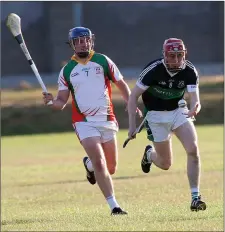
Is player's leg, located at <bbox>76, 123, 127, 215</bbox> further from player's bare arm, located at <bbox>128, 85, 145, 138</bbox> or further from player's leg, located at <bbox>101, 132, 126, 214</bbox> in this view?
player's bare arm, located at <bbox>128, 85, 145, 138</bbox>

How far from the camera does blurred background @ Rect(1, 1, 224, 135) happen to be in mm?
53062

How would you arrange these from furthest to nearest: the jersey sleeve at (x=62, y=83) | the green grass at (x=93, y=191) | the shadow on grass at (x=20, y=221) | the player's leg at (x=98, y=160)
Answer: the jersey sleeve at (x=62, y=83)
the player's leg at (x=98, y=160)
the shadow on grass at (x=20, y=221)
the green grass at (x=93, y=191)

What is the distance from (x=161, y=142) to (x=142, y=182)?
571 cm

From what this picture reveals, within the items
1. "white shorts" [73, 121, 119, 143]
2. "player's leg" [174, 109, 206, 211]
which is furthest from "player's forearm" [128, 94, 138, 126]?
"player's leg" [174, 109, 206, 211]

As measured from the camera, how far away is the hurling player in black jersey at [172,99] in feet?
37.9

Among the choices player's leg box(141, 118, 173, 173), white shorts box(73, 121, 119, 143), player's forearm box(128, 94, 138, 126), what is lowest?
player's leg box(141, 118, 173, 173)

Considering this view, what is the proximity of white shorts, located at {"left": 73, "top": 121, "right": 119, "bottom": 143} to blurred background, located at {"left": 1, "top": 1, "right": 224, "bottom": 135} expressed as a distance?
114 ft

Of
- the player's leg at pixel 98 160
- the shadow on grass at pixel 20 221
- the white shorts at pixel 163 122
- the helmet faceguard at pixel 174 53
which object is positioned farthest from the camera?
the white shorts at pixel 163 122

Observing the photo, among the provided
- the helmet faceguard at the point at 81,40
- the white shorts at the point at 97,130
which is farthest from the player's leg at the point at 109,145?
the helmet faceguard at the point at 81,40

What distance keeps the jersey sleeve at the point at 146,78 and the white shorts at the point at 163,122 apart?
513mm

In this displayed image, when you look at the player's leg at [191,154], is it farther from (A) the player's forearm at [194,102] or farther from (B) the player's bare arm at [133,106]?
(B) the player's bare arm at [133,106]

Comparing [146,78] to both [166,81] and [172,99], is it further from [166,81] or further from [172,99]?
[172,99]

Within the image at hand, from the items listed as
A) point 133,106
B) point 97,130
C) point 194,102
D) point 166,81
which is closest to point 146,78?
point 166,81

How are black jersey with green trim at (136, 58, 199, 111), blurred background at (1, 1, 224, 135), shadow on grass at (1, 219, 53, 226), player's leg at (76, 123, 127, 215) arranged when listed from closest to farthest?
1. shadow on grass at (1, 219, 53, 226)
2. player's leg at (76, 123, 127, 215)
3. black jersey with green trim at (136, 58, 199, 111)
4. blurred background at (1, 1, 224, 135)
